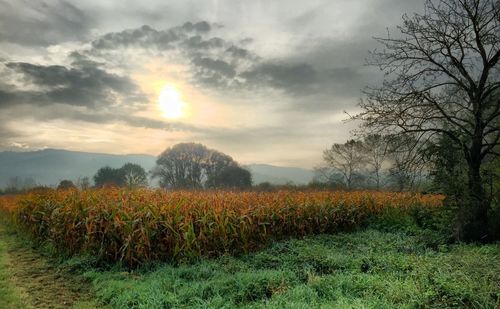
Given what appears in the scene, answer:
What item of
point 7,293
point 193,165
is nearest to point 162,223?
point 7,293

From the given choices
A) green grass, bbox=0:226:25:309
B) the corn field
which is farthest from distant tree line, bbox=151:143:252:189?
green grass, bbox=0:226:25:309

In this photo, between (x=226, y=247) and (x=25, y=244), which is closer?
(x=226, y=247)

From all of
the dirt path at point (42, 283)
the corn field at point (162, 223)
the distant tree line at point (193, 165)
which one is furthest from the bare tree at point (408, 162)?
the distant tree line at point (193, 165)

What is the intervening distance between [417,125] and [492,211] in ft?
9.89

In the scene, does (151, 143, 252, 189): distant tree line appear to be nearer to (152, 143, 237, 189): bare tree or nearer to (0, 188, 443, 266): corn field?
(152, 143, 237, 189): bare tree

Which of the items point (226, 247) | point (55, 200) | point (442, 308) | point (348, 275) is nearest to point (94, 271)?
point (226, 247)

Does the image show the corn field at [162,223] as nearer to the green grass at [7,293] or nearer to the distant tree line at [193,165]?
the green grass at [7,293]

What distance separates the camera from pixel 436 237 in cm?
1027

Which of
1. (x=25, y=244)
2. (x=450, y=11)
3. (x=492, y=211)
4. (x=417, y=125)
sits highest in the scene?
(x=450, y=11)

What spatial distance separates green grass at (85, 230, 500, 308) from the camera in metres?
4.77

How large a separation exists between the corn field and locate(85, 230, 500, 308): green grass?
0.61 m

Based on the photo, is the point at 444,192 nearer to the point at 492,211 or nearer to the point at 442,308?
the point at 492,211

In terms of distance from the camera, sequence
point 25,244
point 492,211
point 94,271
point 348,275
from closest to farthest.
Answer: point 348,275 → point 94,271 → point 492,211 → point 25,244

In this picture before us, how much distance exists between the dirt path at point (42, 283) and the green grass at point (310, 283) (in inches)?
12.8
